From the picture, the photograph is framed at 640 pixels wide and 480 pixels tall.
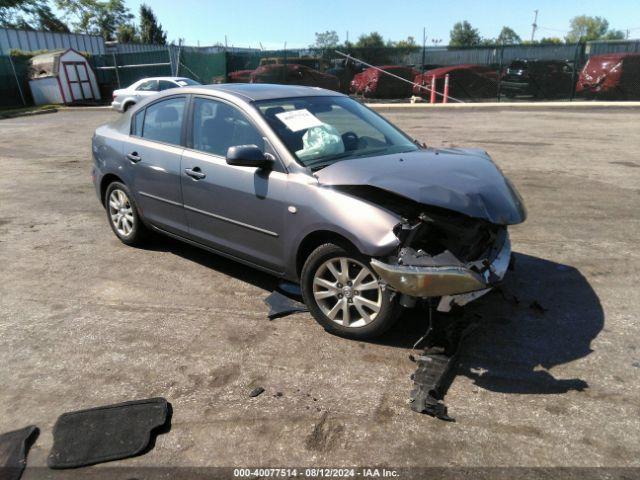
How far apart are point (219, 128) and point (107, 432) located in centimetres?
260

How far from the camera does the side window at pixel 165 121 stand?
4820 mm

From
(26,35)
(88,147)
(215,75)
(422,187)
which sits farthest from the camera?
(26,35)

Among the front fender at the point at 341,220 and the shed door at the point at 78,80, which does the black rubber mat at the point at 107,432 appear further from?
the shed door at the point at 78,80

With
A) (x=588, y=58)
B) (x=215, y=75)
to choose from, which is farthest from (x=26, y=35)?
(x=588, y=58)

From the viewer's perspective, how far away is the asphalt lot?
108 inches

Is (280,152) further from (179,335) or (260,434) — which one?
(260,434)

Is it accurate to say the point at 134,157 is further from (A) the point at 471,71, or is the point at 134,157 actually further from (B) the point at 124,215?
(A) the point at 471,71

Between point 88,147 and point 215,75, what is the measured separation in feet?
52.3

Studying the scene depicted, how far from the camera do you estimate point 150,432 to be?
2844 mm

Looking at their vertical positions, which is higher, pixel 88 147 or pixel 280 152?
pixel 280 152

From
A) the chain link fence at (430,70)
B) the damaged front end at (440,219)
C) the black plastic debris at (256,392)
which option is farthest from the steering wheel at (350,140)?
the chain link fence at (430,70)

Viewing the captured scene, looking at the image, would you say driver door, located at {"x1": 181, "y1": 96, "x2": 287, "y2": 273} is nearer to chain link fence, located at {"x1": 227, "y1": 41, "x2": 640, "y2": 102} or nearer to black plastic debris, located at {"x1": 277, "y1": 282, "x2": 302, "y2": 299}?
black plastic debris, located at {"x1": 277, "y1": 282, "x2": 302, "y2": 299}

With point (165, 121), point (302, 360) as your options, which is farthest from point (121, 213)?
point (302, 360)

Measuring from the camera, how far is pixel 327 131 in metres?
4.26
